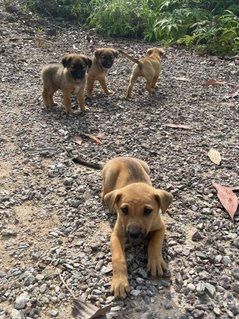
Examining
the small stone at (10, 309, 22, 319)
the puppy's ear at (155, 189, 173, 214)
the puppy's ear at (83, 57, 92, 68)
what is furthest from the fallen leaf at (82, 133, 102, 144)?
the small stone at (10, 309, 22, 319)

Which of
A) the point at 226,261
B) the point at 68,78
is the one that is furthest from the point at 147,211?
the point at 68,78

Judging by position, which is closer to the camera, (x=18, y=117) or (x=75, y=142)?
(x=75, y=142)

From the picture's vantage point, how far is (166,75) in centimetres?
1040

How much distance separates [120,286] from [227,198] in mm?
2141

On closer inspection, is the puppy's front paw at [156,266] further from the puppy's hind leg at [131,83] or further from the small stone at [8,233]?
the puppy's hind leg at [131,83]

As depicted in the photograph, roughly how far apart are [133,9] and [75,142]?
8.26 metres

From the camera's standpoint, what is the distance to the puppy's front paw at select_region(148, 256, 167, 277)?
410cm

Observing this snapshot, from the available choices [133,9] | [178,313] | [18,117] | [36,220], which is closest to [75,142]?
[18,117]

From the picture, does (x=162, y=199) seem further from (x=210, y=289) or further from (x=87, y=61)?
(x=87, y=61)

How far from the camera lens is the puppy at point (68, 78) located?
800 cm

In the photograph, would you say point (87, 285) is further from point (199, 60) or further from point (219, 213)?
point (199, 60)

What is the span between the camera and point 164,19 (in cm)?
1330

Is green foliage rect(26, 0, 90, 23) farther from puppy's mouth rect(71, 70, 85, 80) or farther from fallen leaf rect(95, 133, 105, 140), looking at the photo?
fallen leaf rect(95, 133, 105, 140)

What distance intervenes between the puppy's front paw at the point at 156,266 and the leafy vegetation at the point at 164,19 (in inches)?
345
